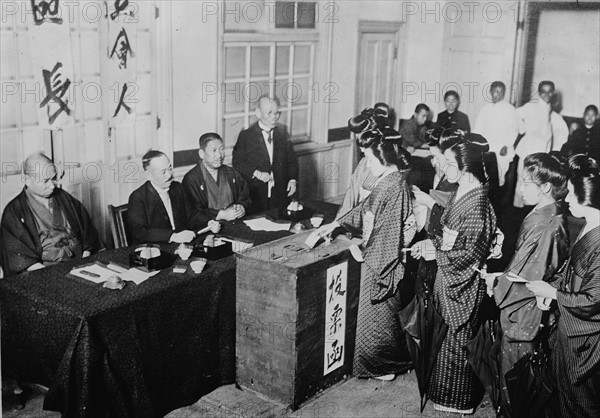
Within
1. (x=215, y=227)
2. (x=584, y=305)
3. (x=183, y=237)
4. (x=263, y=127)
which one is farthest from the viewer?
(x=263, y=127)

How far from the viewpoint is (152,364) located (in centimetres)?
298

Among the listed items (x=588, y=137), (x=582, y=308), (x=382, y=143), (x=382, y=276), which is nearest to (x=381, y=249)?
(x=382, y=276)

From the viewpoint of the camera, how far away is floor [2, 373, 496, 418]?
126 inches

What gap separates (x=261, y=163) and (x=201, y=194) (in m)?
1.03

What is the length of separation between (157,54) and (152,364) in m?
2.66

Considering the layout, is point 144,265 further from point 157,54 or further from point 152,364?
point 157,54

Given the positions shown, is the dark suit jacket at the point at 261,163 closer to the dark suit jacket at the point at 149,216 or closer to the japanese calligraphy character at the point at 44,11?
the dark suit jacket at the point at 149,216

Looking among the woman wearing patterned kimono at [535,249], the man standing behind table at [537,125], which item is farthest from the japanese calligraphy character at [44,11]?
the man standing behind table at [537,125]

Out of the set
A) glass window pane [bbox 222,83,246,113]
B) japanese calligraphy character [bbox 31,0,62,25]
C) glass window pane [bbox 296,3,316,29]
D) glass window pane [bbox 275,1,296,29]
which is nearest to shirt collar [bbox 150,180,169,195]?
japanese calligraphy character [bbox 31,0,62,25]

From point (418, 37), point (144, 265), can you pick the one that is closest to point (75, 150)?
point (144, 265)

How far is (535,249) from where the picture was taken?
2904 mm

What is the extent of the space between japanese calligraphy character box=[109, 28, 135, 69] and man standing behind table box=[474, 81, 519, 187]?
386 cm

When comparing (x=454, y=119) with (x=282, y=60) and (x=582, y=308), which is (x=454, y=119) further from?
(x=582, y=308)

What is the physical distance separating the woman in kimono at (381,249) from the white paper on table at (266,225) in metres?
0.54
